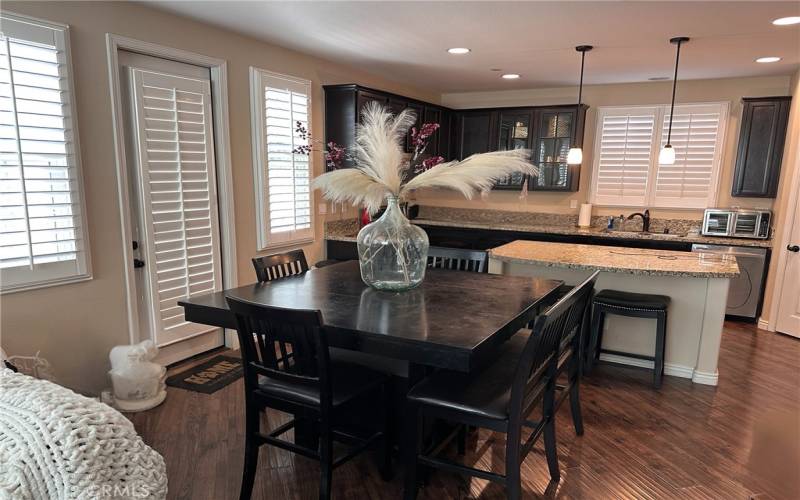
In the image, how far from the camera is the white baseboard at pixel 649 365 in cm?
347

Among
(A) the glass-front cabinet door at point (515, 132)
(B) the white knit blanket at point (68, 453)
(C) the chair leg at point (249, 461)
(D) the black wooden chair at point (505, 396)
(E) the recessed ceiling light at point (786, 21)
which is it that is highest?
(E) the recessed ceiling light at point (786, 21)

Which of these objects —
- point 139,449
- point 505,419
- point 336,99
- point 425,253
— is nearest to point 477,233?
point 336,99

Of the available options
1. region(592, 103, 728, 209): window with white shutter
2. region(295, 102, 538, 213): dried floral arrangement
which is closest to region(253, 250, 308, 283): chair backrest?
region(295, 102, 538, 213): dried floral arrangement

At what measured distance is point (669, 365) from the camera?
11.6 ft

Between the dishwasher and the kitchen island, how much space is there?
4.41ft

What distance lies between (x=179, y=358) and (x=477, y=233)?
3.42m

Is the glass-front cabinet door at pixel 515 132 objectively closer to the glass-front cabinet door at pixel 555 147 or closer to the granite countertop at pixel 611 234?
the glass-front cabinet door at pixel 555 147

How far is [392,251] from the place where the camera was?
2.31 meters

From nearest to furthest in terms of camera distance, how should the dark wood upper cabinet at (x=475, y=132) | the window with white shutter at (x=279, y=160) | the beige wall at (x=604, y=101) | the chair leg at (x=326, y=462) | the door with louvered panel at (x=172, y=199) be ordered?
1. the chair leg at (x=326, y=462)
2. the door with louvered panel at (x=172, y=199)
3. the window with white shutter at (x=279, y=160)
4. the beige wall at (x=604, y=101)
5. the dark wood upper cabinet at (x=475, y=132)

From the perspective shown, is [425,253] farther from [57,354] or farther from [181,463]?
[57,354]

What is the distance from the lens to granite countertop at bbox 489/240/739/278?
311 centimetres

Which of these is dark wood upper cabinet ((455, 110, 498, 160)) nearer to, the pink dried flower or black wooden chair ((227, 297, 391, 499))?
the pink dried flower

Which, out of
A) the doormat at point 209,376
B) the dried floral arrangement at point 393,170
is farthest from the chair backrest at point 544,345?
the doormat at point 209,376

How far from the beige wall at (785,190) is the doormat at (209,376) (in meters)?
4.94
